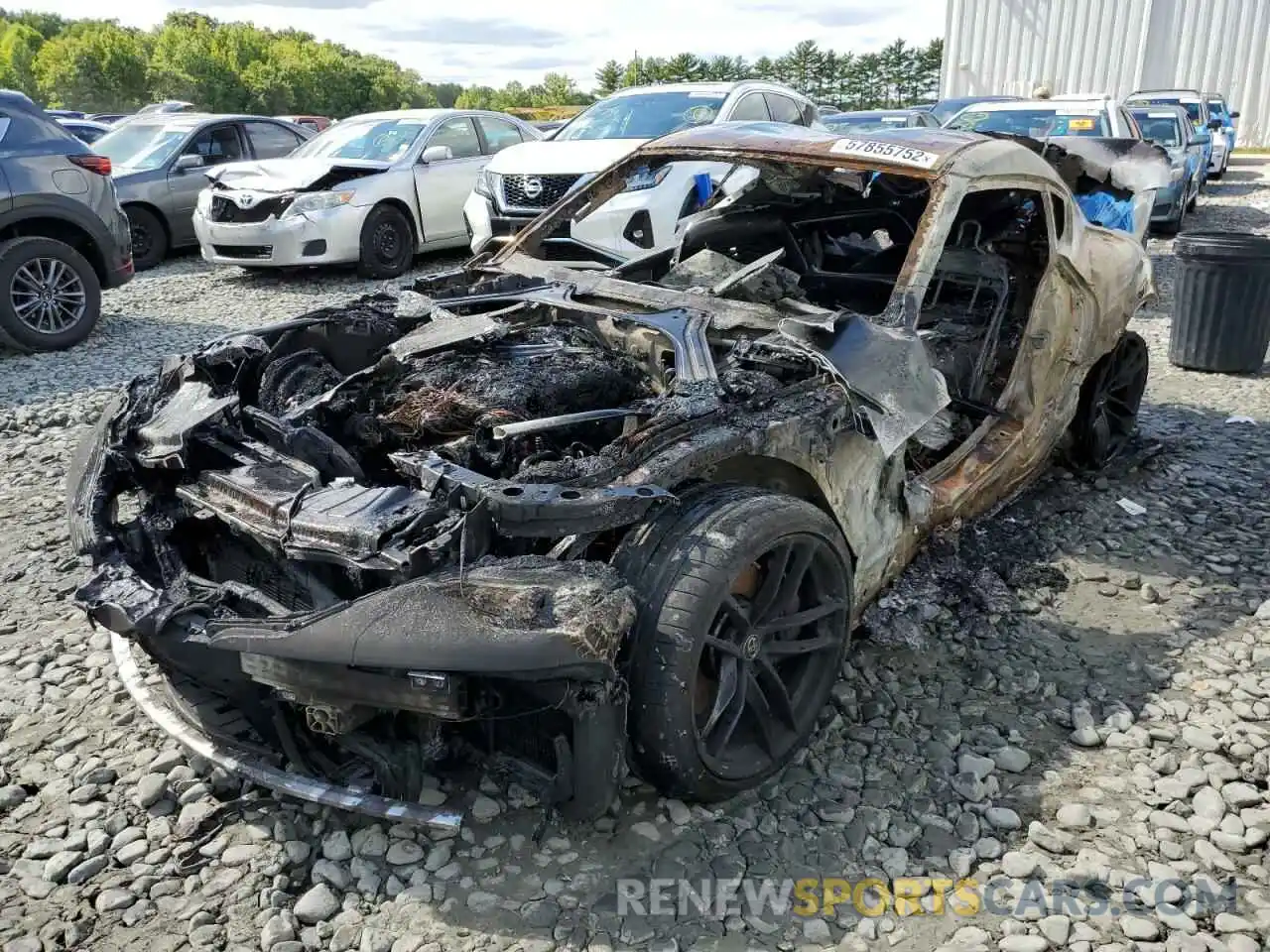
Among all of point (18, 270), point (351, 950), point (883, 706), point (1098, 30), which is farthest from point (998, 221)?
point (1098, 30)


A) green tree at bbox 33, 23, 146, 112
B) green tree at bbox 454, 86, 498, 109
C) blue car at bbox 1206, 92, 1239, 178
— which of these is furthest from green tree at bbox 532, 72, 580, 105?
blue car at bbox 1206, 92, 1239, 178

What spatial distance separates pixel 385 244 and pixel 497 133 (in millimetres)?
2183

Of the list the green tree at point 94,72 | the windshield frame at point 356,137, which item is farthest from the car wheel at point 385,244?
the green tree at point 94,72

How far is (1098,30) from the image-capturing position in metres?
30.6

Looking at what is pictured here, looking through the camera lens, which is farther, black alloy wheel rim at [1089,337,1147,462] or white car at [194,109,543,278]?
white car at [194,109,543,278]

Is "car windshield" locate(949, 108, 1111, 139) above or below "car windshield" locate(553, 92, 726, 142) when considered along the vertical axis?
below

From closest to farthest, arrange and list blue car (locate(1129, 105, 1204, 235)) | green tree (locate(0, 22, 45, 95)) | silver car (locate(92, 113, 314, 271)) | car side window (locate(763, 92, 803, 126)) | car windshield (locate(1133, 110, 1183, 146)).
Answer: car side window (locate(763, 92, 803, 126)) → silver car (locate(92, 113, 314, 271)) → blue car (locate(1129, 105, 1204, 235)) → car windshield (locate(1133, 110, 1183, 146)) → green tree (locate(0, 22, 45, 95))

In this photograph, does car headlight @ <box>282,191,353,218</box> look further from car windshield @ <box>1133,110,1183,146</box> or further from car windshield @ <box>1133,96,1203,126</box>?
car windshield @ <box>1133,96,1203,126</box>

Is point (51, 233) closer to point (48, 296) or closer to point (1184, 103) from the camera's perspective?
point (48, 296)

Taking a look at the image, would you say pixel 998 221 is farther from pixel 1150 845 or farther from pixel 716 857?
pixel 716 857

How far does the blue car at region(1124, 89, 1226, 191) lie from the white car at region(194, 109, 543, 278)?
12.3 m

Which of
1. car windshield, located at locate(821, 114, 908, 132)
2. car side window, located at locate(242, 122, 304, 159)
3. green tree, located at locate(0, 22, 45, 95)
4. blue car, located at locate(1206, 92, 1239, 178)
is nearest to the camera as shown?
car windshield, located at locate(821, 114, 908, 132)

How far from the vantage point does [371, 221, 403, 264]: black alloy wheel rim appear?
10.2 meters

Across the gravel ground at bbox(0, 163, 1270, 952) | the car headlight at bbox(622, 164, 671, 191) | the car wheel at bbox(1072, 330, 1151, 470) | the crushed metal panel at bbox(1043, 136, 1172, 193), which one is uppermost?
the crushed metal panel at bbox(1043, 136, 1172, 193)
